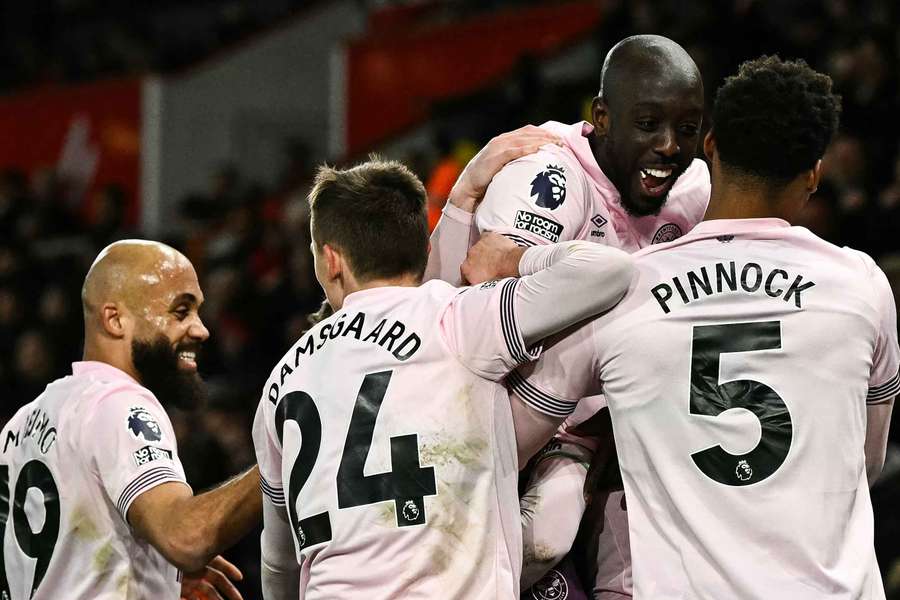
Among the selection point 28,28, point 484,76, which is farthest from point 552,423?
point 28,28

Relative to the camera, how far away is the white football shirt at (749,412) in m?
3.17

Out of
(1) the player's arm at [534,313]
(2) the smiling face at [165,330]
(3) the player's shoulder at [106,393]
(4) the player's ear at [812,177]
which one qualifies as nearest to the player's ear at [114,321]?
(2) the smiling face at [165,330]

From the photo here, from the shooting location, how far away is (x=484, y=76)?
13.8 metres

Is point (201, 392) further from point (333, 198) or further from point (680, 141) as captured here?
point (680, 141)

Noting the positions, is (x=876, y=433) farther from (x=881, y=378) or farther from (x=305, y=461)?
(x=305, y=461)

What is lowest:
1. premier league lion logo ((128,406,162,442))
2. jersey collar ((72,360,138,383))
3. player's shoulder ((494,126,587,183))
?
premier league lion logo ((128,406,162,442))

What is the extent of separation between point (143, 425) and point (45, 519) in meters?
0.44

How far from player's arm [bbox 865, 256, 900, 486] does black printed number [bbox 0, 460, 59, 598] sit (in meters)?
2.34

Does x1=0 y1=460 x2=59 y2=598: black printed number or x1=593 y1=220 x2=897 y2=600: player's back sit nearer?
x1=593 y1=220 x2=897 y2=600: player's back

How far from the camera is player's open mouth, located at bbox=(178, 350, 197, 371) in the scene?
446cm

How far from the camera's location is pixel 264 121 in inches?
665

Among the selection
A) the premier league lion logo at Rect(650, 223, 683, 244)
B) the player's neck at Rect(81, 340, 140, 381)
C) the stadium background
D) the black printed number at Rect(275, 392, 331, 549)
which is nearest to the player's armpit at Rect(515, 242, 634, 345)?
the black printed number at Rect(275, 392, 331, 549)

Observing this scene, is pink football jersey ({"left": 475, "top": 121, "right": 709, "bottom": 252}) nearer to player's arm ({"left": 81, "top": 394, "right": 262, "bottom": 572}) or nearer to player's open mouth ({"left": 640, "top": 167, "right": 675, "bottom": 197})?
player's open mouth ({"left": 640, "top": 167, "right": 675, "bottom": 197})

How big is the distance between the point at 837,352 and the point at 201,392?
2229 millimetres
